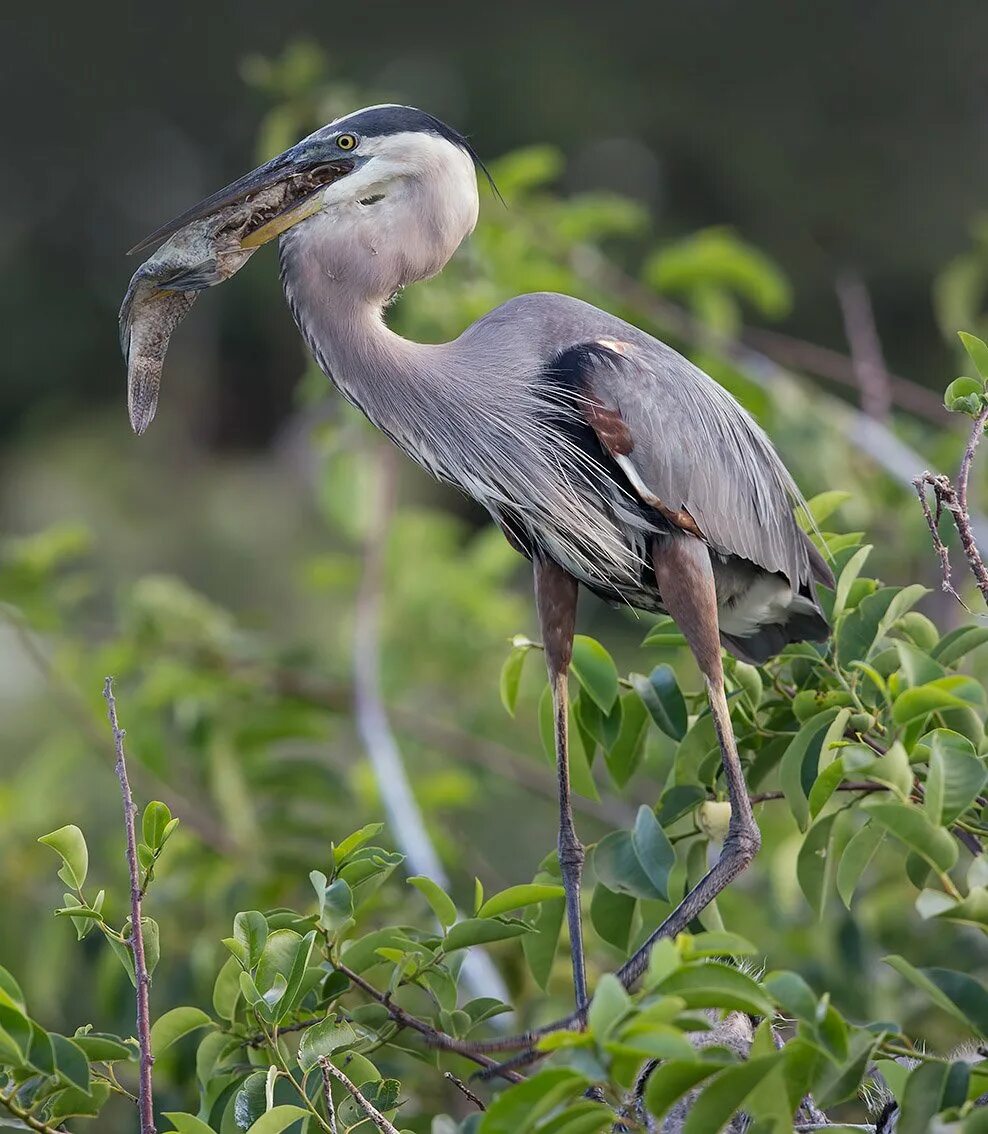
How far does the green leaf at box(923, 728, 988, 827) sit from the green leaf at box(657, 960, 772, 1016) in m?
0.28

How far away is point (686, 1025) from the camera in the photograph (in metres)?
1.40

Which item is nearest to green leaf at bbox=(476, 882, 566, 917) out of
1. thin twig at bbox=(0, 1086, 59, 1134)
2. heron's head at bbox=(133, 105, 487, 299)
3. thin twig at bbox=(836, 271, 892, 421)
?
thin twig at bbox=(0, 1086, 59, 1134)

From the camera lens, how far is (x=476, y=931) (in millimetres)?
1755

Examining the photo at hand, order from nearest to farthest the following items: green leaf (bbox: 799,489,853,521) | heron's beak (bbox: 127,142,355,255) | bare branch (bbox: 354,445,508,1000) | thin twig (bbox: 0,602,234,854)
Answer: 1. heron's beak (bbox: 127,142,355,255)
2. green leaf (bbox: 799,489,853,521)
3. bare branch (bbox: 354,445,508,1000)
4. thin twig (bbox: 0,602,234,854)

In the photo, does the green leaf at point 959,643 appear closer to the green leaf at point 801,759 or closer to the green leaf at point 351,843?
the green leaf at point 801,759

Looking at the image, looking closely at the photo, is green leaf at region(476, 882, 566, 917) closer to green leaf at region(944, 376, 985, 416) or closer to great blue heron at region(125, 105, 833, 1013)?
great blue heron at region(125, 105, 833, 1013)

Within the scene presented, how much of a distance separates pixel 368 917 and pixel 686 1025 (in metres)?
2.09

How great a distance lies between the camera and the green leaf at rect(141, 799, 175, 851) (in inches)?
66.9

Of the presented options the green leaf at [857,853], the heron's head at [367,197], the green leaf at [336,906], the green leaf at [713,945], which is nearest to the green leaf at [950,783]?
the green leaf at [857,853]

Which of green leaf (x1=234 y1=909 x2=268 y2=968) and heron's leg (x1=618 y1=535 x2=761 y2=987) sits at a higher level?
green leaf (x1=234 y1=909 x2=268 y2=968)

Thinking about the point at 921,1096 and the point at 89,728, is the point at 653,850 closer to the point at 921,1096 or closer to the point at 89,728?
the point at 921,1096

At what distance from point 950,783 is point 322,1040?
721mm

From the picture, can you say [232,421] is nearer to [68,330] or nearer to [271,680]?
[68,330]

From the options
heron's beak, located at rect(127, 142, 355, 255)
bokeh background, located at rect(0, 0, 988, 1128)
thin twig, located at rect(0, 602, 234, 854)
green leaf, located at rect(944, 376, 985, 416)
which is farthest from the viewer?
bokeh background, located at rect(0, 0, 988, 1128)
